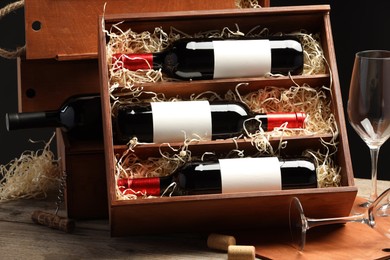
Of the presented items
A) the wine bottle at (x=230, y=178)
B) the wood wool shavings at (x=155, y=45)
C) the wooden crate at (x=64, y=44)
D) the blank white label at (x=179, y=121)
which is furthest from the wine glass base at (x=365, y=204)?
the wooden crate at (x=64, y=44)

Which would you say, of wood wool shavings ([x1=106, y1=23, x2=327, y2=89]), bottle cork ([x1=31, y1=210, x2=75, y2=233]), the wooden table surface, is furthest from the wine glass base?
bottle cork ([x1=31, y1=210, x2=75, y2=233])

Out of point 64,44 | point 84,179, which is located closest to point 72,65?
point 64,44

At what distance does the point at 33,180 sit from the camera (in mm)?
Result: 2621

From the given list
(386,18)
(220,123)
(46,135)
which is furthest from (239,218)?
(46,135)

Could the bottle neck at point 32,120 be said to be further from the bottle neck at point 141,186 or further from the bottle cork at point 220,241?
the bottle cork at point 220,241

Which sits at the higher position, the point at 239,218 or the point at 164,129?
the point at 164,129

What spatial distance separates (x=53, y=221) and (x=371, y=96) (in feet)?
2.85

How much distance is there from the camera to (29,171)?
105 inches

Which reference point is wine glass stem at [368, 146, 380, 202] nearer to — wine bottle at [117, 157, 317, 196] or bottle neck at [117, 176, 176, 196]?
wine bottle at [117, 157, 317, 196]

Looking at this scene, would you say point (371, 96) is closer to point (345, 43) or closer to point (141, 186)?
point (141, 186)

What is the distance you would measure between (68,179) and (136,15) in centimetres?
47

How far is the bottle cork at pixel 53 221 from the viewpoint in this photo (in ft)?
7.57

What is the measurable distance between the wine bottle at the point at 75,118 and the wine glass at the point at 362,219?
1.96ft

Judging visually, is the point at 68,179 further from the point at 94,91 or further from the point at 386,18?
the point at 386,18
